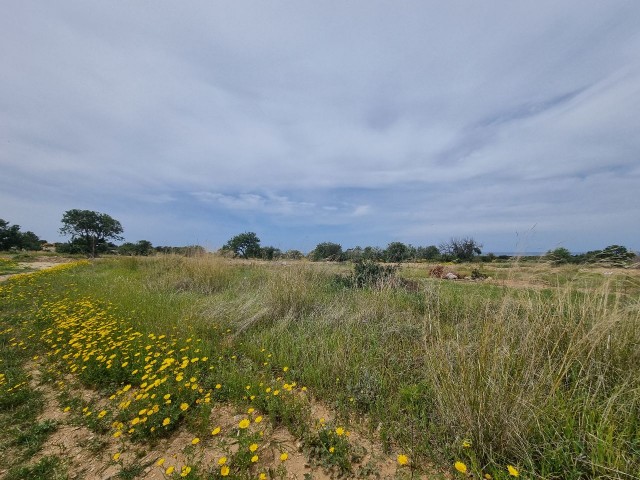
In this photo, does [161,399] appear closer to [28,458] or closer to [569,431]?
[28,458]

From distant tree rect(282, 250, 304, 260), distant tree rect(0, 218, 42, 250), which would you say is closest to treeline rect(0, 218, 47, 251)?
distant tree rect(0, 218, 42, 250)

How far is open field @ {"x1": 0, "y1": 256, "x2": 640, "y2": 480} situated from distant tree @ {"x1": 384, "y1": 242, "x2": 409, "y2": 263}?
3.23 metres

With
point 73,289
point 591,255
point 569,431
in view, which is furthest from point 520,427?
point 73,289

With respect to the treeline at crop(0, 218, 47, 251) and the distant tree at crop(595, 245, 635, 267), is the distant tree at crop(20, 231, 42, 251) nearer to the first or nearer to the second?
the treeline at crop(0, 218, 47, 251)

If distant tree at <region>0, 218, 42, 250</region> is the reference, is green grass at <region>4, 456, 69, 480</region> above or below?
below

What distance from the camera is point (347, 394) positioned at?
2631 mm

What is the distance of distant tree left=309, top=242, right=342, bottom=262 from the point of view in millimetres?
9460

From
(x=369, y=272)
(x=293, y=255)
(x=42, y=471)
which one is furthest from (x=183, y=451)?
(x=293, y=255)

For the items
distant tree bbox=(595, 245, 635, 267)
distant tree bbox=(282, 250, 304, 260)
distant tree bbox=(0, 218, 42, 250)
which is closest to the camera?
distant tree bbox=(595, 245, 635, 267)

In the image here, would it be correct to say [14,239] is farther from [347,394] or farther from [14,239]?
[347,394]

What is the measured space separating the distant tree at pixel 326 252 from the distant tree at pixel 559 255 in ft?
21.4

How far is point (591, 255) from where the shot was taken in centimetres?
336

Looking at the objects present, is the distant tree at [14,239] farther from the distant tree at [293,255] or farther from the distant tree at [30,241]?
the distant tree at [293,255]

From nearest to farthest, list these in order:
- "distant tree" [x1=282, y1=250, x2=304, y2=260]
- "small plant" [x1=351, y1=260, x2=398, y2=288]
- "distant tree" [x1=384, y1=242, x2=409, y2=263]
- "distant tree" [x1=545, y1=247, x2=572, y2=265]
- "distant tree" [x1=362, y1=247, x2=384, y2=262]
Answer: "distant tree" [x1=545, y1=247, x2=572, y2=265], "small plant" [x1=351, y1=260, x2=398, y2=288], "distant tree" [x1=384, y1=242, x2=409, y2=263], "distant tree" [x1=362, y1=247, x2=384, y2=262], "distant tree" [x1=282, y1=250, x2=304, y2=260]
